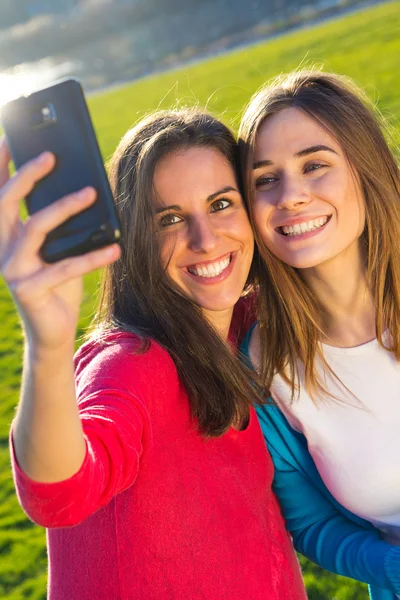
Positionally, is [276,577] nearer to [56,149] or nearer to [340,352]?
[340,352]

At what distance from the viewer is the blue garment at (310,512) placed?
258cm

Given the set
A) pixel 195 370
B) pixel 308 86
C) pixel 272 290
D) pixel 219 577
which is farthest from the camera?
pixel 272 290

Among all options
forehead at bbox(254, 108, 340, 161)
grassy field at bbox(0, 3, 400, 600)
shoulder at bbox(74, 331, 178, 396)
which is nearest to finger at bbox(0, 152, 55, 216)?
shoulder at bbox(74, 331, 178, 396)

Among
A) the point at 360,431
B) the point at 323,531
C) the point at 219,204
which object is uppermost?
the point at 219,204

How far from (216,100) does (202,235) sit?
4209mm

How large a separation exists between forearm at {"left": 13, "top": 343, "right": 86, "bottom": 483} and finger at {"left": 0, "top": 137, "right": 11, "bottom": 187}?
0.31 metres

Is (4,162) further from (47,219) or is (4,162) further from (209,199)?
(209,199)

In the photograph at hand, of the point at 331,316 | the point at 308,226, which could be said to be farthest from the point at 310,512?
the point at 308,226

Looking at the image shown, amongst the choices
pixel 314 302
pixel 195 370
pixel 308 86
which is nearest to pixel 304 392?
pixel 314 302

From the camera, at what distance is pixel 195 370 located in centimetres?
224

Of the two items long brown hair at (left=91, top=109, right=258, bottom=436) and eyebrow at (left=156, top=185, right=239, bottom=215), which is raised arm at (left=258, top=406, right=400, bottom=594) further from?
eyebrow at (left=156, top=185, right=239, bottom=215)

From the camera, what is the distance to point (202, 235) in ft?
7.87

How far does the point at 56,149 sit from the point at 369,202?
1510 millimetres

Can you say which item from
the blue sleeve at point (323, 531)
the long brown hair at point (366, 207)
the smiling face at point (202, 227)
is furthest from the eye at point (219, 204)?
the blue sleeve at point (323, 531)
